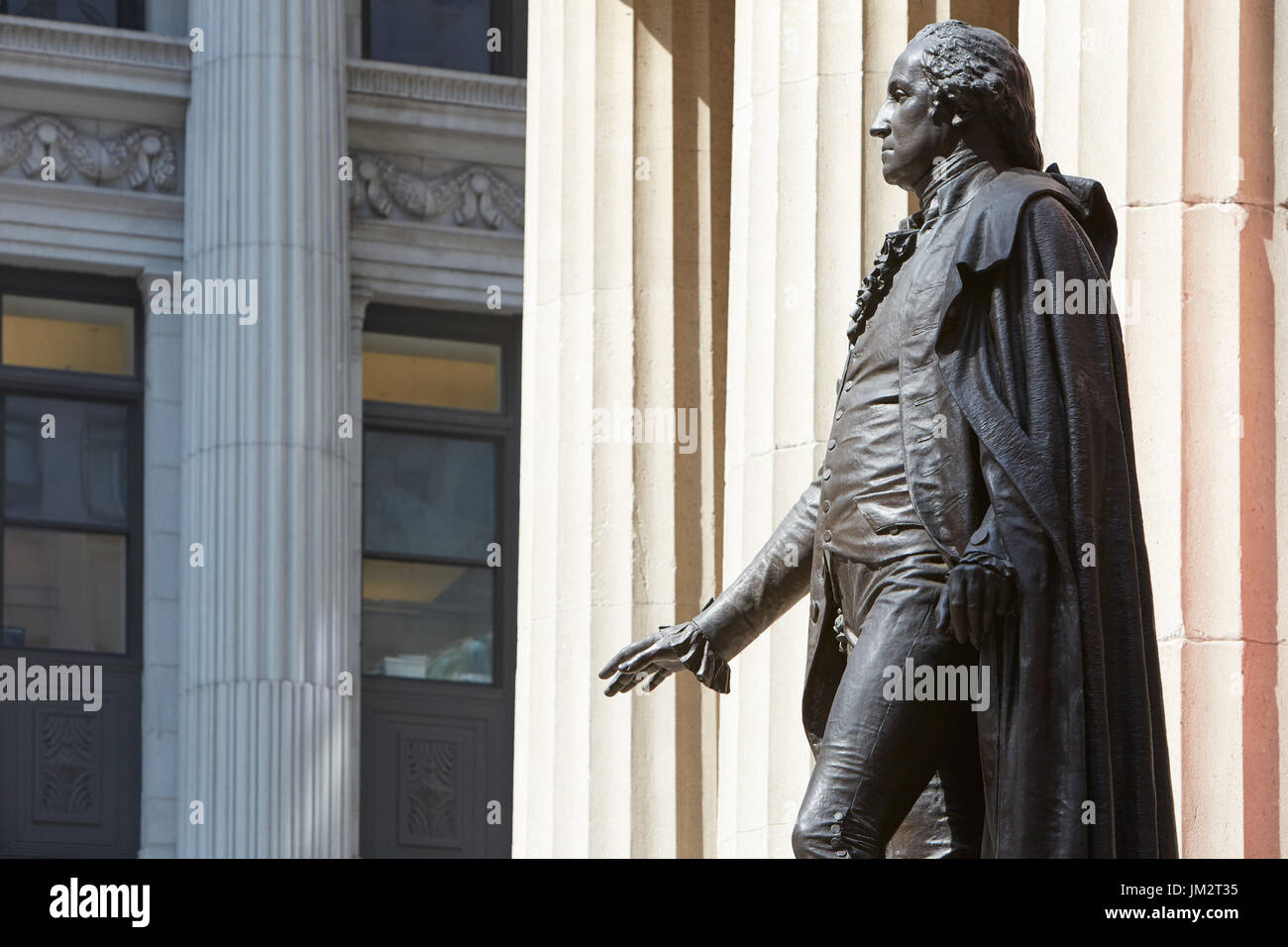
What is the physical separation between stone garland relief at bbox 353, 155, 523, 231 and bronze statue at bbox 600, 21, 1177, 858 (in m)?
18.9

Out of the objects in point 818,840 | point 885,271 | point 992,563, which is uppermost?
point 885,271

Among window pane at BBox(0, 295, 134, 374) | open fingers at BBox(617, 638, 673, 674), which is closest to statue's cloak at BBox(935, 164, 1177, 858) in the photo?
open fingers at BBox(617, 638, 673, 674)

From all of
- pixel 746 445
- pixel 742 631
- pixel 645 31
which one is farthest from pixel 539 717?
pixel 742 631

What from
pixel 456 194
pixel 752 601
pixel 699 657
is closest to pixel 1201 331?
pixel 752 601

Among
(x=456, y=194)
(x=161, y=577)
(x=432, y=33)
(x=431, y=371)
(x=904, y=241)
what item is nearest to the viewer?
(x=904, y=241)

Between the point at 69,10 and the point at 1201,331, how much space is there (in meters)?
17.3

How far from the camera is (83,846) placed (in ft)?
83.1

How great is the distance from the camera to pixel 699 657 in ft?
31.1

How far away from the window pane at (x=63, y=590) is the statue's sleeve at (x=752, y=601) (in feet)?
57.0

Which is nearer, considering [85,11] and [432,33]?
[85,11]

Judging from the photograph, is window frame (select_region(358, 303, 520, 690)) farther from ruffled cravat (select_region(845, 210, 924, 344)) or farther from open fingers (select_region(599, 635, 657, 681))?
ruffled cravat (select_region(845, 210, 924, 344))

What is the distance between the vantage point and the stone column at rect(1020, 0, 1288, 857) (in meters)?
11.9

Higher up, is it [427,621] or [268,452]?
[268,452]

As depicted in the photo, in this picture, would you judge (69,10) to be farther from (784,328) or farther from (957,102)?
(957,102)
